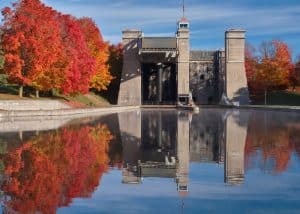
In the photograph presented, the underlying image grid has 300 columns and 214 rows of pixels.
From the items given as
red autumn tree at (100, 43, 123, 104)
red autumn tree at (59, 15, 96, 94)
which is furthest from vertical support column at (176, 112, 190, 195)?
red autumn tree at (100, 43, 123, 104)

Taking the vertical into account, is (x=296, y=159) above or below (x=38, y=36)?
below

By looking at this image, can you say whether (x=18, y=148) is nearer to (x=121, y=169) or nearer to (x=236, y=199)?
(x=121, y=169)

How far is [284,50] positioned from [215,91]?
1277cm

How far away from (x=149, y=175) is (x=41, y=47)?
110ft

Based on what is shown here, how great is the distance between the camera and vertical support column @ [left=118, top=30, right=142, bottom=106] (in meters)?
80.8

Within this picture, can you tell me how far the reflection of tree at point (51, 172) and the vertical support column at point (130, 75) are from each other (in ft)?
197

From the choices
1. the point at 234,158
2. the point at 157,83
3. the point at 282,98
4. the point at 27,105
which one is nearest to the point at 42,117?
the point at 27,105

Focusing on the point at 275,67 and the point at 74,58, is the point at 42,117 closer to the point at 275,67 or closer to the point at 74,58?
the point at 74,58

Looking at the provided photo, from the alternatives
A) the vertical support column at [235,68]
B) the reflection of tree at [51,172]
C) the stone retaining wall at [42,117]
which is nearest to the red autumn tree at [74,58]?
the stone retaining wall at [42,117]

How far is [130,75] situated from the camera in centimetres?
8119

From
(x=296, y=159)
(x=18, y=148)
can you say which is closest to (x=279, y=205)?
(x=296, y=159)

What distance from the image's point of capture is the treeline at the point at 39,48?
44094 millimetres

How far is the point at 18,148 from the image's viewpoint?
17.9 m

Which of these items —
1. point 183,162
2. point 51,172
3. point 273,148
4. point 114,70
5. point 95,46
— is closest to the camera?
point 51,172
